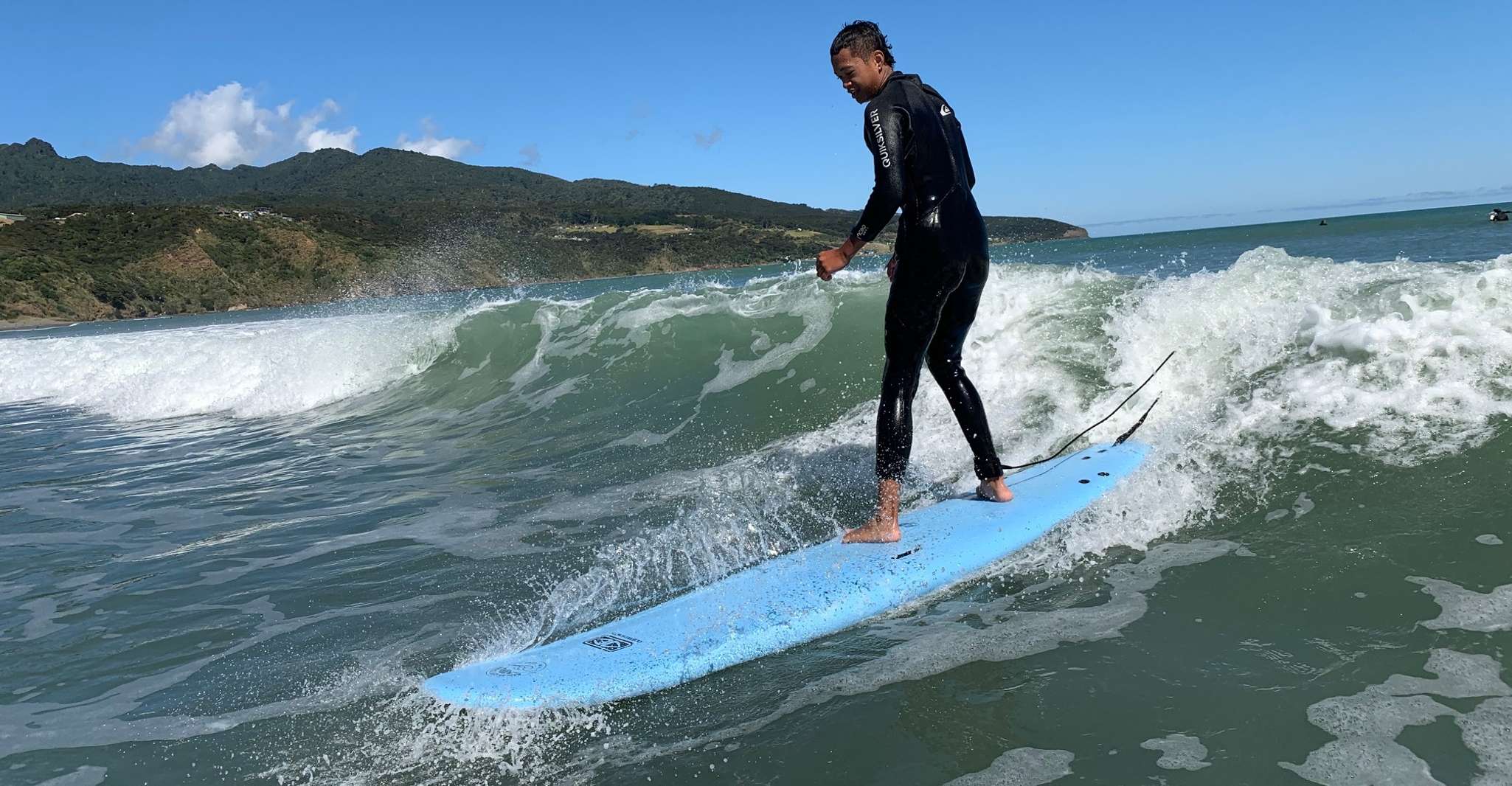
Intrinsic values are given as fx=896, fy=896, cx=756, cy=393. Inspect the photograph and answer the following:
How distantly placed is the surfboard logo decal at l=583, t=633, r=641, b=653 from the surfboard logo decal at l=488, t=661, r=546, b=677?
0.20m

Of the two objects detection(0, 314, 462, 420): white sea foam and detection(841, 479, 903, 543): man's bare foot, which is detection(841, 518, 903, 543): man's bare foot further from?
detection(0, 314, 462, 420): white sea foam

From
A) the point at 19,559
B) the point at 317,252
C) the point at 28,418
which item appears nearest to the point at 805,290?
the point at 19,559

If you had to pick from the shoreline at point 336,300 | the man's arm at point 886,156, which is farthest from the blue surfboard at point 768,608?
the shoreline at point 336,300

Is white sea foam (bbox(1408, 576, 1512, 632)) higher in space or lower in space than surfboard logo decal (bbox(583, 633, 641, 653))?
lower

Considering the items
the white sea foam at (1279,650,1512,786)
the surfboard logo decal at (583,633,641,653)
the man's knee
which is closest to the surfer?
the man's knee

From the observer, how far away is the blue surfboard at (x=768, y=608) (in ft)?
8.96

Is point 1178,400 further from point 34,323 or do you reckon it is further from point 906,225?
point 34,323

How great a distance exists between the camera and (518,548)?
14.5 ft

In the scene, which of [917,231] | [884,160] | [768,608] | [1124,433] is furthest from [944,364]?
[1124,433]

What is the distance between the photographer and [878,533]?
3.75m

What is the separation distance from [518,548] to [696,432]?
2837 mm

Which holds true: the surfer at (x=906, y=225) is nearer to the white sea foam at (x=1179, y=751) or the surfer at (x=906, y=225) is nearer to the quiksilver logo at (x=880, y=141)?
the quiksilver logo at (x=880, y=141)

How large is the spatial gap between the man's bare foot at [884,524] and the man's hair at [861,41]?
1.78 meters

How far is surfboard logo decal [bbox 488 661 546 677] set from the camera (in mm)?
2760
